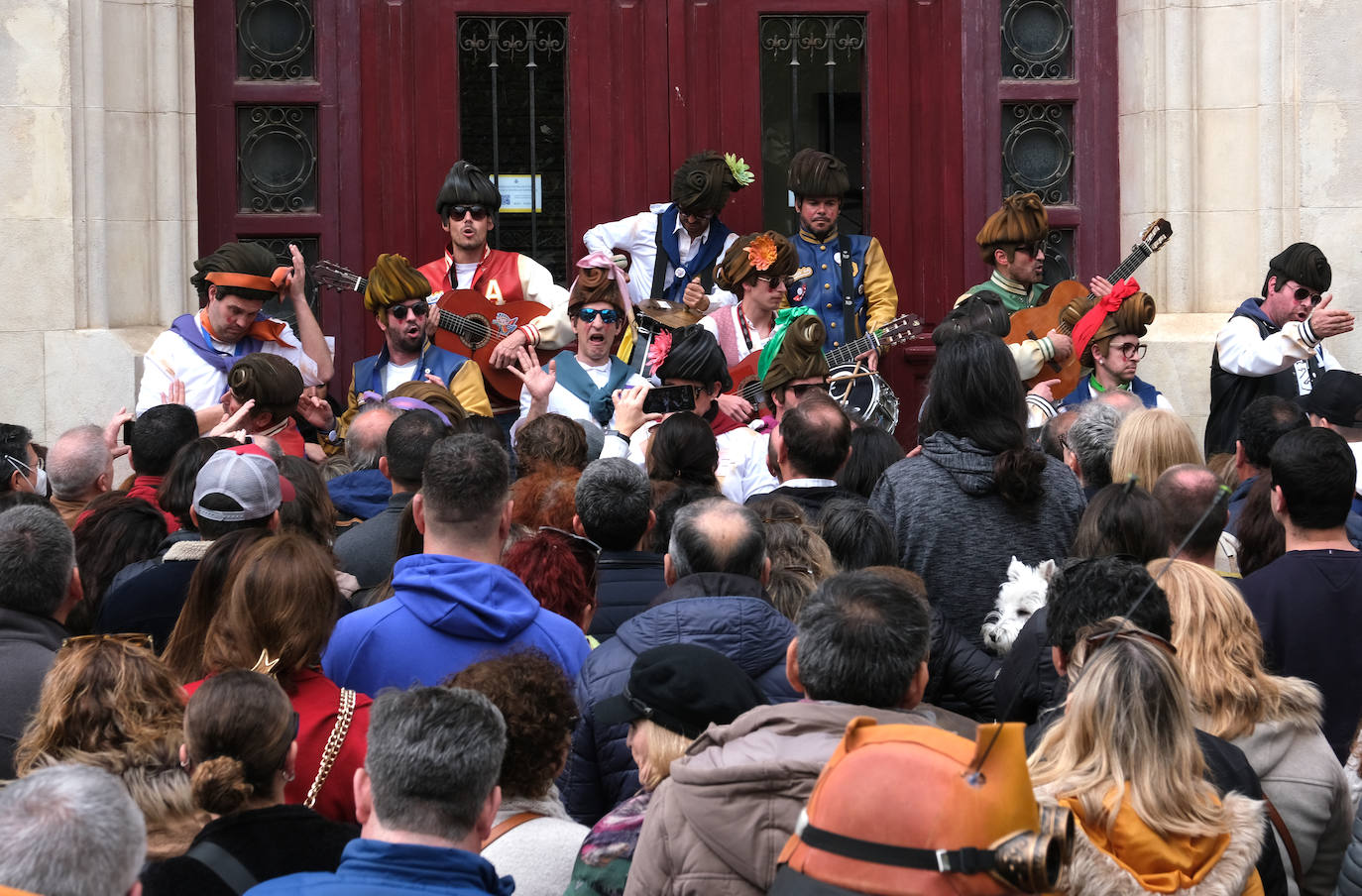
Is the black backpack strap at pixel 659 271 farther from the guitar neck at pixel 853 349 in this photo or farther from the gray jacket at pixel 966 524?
the gray jacket at pixel 966 524

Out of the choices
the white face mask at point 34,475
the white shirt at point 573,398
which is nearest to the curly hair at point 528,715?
the white face mask at point 34,475

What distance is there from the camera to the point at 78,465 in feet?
17.8

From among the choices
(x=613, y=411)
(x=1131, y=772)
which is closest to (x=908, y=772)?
(x=1131, y=772)

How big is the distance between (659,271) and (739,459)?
2.05 metres

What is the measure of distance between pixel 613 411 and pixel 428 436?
7.48 ft

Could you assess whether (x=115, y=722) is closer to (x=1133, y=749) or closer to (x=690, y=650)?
(x=690, y=650)

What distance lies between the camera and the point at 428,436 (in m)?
5.16

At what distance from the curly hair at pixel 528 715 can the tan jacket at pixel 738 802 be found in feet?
1.01

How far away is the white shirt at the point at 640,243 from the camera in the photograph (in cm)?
848

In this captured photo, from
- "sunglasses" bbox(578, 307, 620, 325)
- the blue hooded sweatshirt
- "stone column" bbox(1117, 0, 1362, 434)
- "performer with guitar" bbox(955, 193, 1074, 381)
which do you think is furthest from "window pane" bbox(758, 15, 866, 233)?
the blue hooded sweatshirt

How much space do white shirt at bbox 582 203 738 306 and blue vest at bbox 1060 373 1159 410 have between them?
1.79 meters

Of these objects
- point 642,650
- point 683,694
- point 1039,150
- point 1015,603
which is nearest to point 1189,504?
point 1015,603

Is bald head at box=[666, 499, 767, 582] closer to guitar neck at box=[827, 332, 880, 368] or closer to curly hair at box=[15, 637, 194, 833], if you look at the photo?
curly hair at box=[15, 637, 194, 833]

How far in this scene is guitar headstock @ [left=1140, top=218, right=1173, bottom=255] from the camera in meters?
8.34
